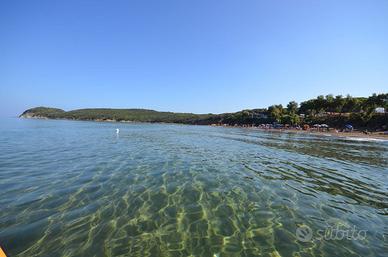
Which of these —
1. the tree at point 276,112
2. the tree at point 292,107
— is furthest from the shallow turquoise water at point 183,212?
the tree at point 292,107

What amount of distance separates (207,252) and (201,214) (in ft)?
6.99

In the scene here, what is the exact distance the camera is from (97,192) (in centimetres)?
930

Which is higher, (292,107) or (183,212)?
(292,107)

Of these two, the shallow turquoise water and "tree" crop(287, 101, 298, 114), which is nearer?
the shallow turquoise water

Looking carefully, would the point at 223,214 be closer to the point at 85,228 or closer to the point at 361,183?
the point at 85,228

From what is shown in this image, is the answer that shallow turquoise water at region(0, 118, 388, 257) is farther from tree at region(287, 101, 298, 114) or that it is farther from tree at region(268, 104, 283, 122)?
tree at region(287, 101, 298, 114)

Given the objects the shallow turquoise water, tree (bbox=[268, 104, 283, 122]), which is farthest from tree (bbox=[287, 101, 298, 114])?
the shallow turquoise water

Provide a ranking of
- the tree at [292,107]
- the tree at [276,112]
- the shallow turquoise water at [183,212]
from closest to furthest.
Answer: the shallow turquoise water at [183,212] < the tree at [276,112] < the tree at [292,107]

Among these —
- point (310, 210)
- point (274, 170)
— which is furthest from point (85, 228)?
point (274, 170)

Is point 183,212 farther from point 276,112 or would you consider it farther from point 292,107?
point 292,107

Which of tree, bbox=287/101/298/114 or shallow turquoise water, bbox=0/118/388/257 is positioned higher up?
tree, bbox=287/101/298/114

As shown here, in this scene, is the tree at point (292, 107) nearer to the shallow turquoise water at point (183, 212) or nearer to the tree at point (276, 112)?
the tree at point (276, 112)

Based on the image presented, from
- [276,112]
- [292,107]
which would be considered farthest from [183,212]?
[292,107]

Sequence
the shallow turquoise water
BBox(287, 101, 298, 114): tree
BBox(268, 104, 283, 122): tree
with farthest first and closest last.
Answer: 1. BBox(287, 101, 298, 114): tree
2. BBox(268, 104, 283, 122): tree
3. the shallow turquoise water
